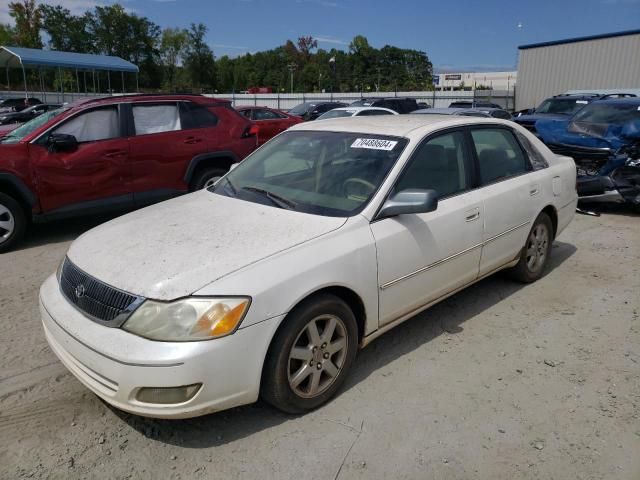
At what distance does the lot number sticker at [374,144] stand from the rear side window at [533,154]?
1.75 m

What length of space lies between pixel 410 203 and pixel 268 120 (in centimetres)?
1415

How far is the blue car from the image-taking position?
8094 millimetres

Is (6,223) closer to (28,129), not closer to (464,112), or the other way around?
(28,129)

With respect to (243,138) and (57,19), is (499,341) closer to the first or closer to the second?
(243,138)

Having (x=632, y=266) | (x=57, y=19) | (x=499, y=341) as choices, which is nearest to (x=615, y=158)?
(x=632, y=266)

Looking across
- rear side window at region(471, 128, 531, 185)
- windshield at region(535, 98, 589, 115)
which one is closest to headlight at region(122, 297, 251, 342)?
rear side window at region(471, 128, 531, 185)

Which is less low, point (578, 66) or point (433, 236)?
point (578, 66)

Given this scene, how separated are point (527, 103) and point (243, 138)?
94.3 feet

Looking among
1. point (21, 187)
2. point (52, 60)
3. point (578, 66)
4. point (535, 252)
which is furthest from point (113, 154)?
point (578, 66)

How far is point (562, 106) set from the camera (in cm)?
1547

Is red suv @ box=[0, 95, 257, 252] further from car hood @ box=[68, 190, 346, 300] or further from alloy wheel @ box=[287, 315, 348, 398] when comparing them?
alloy wheel @ box=[287, 315, 348, 398]

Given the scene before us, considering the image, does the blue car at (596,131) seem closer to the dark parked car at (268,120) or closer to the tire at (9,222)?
the tire at (9,222)

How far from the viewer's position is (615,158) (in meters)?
7.82

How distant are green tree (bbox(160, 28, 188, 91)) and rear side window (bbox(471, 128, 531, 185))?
3227 inches
